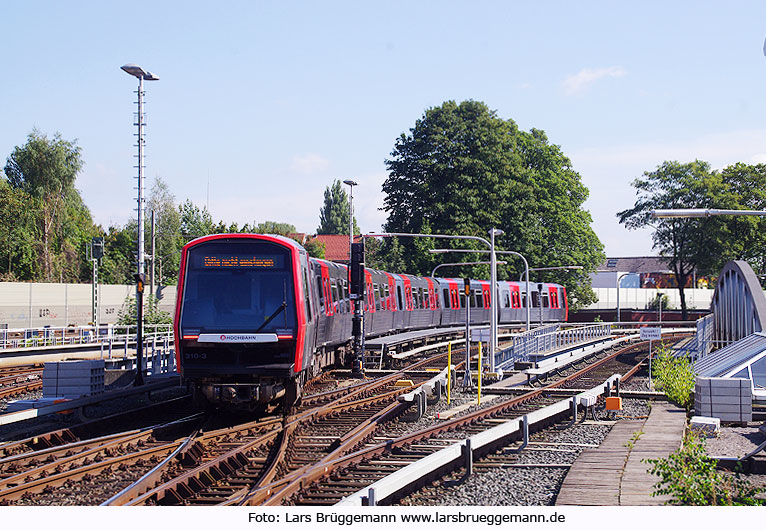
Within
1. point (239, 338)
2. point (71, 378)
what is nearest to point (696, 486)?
point (239, 338)

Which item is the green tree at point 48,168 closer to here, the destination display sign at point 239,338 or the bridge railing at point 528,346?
the bridge railing at point 528,346

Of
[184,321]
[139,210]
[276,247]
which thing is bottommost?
[184,321]

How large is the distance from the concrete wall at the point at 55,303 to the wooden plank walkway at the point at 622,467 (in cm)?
2839

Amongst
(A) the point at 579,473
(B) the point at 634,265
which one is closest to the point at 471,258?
(A) the point at 579,473

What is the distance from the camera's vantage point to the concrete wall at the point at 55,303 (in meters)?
41.1

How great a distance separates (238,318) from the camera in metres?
15.7

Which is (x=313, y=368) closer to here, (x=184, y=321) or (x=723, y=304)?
(x=184, y=321)

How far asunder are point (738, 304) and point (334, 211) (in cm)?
10567

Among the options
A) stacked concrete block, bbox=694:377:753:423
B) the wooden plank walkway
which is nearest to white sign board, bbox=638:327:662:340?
the wooden plank walkway

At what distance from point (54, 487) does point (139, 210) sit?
14.3 m

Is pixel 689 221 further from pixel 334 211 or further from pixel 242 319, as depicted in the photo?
pixel 334 211

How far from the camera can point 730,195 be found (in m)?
62.7

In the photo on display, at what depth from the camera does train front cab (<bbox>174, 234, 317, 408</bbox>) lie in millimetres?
15578

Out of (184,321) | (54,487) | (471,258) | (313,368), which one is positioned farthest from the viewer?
(471,258)
